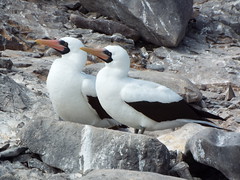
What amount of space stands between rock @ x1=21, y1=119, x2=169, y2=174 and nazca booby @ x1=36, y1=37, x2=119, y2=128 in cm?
108

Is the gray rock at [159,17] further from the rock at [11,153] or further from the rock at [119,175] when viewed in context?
the rock at [119,175]

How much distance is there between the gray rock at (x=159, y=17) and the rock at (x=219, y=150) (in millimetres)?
7037

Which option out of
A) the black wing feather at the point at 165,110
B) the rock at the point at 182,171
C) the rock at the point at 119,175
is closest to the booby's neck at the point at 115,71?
the black wing feather at the point at 165,110

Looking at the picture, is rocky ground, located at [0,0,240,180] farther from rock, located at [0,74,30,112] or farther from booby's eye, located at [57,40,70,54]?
booby's eye, located at [57,40,70,54]

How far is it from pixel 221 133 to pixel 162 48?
7.15m

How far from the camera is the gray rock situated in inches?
477

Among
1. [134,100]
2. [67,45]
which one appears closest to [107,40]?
[67,45]

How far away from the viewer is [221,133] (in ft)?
17.1

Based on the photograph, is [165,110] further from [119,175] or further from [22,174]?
[119,175]

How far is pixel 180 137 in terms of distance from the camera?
6.30 meters

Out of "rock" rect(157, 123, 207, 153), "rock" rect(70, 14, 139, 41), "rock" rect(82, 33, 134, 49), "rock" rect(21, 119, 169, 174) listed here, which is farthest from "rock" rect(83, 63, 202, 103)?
"rock" rect(21, 119, 169, 174)

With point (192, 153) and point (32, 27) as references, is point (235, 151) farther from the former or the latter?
point (32, 27)

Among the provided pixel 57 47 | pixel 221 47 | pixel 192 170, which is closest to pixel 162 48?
pixel 221 47

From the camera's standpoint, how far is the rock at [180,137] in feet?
19.9
